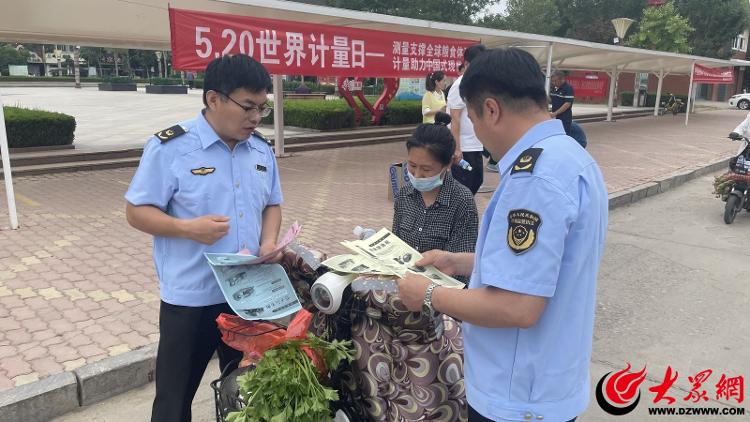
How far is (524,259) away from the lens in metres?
1.19

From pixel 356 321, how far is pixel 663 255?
4.78 meters

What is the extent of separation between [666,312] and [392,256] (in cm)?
326

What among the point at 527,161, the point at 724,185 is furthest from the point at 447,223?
the point at 724,185

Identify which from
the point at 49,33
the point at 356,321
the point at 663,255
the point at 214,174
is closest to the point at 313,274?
the point at 356,321

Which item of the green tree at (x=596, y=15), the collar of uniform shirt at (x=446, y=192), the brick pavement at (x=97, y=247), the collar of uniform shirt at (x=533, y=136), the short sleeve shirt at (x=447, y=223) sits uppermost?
the green tree at (x=596, y=15)

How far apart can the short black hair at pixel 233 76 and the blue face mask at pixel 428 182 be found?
81 cm

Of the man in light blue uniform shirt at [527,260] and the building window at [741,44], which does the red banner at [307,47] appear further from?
the building window at [741,44]

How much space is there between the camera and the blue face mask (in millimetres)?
2344

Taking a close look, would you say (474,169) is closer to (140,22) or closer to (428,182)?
(428,182)

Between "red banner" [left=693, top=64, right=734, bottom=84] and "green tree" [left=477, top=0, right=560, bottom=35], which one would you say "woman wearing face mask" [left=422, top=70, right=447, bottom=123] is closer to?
"red banner" [left=693, top=64, right=734, bottom=84]

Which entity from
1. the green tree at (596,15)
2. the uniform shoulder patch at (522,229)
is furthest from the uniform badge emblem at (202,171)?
the green tree at (596,15)

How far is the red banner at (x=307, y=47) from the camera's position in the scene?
245 inches

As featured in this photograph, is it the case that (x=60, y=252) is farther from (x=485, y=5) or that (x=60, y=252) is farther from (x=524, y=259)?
(x=485, y=5)

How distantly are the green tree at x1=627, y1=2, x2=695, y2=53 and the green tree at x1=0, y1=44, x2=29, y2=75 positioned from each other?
50245 mm
